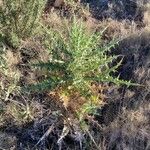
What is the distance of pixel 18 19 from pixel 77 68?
860 millimetres

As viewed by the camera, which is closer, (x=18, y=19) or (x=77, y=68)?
(x=77, y=68)

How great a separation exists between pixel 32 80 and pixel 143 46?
44.6 inches

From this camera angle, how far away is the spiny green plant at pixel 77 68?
3.67 meters

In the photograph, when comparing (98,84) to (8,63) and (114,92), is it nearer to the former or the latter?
(114,92)

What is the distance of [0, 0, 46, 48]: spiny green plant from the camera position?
413 cm

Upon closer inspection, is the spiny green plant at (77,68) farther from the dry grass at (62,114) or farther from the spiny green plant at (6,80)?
the spiny green plant at (6,80)

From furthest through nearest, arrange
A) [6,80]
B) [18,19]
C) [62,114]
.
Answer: [18,19], [6,80], [62,114]

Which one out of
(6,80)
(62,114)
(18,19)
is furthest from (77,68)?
(18,19)

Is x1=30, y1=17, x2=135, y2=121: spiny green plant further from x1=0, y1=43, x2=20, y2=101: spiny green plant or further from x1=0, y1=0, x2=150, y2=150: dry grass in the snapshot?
x1=0, y1=43, x2=20, y2=101: spiny green plant

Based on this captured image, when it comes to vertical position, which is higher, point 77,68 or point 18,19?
point 18,19

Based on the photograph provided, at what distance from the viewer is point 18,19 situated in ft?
13.8

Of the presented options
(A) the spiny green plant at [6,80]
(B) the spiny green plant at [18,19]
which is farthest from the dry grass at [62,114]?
(B) the spiny green plant at [18,19]

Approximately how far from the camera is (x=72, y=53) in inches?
145

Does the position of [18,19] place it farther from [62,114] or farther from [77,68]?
[62,114]
